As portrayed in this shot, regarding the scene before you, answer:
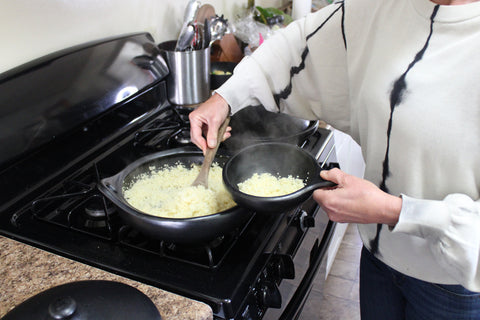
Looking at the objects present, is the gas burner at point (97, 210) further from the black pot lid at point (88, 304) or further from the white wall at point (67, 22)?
the white wall at point (67, 22)

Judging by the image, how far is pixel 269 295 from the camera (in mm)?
843

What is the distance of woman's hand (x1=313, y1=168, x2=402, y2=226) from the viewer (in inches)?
27.5

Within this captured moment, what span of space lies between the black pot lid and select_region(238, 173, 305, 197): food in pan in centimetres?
37

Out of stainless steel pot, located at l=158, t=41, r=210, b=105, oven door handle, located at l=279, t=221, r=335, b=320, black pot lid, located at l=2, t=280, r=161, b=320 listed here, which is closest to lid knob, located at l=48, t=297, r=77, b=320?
black pot lid, located at l=2, t=280, r=161, b=320

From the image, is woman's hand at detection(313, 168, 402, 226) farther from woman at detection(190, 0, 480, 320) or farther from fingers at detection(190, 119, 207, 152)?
fingers at detection(190, 119, 207, 152)

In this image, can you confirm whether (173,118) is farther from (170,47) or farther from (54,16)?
(54,16)

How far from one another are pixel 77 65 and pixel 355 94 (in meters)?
0.74

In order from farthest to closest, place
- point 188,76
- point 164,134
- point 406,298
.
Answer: point 188,76 → point 164,134 → point 406,298

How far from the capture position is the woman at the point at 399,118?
0.68 m

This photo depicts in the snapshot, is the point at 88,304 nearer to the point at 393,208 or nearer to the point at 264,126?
the point at 393,208

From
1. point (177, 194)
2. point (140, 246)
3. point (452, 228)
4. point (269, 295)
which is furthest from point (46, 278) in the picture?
point (452, 228)

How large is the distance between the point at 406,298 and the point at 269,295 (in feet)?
1.28

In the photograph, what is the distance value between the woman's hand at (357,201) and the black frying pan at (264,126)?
1.57 ft

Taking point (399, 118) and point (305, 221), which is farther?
point (305, 221)
